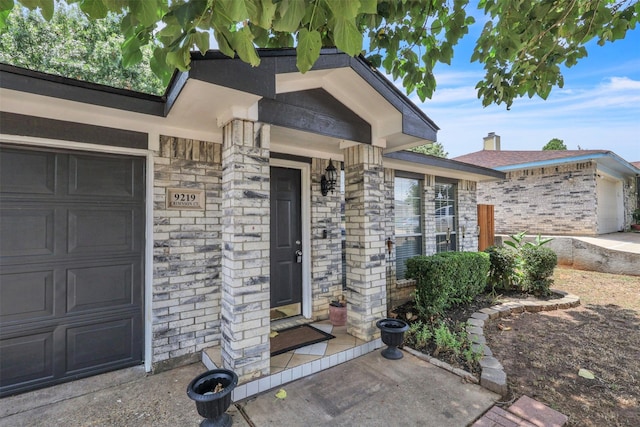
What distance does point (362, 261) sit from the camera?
3.67 m

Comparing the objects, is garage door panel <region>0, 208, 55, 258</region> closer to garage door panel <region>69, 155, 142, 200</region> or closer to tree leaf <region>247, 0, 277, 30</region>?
garage door panel <region>69, 155, 142, 200</region>

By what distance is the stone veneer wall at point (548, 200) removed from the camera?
9.49m

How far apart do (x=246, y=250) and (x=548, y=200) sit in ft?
37.7

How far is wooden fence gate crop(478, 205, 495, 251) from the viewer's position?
727 cm

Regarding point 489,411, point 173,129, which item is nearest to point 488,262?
point 489,411

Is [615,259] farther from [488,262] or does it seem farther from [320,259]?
[320,259]

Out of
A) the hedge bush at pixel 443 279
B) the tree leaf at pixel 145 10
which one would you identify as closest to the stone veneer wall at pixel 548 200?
the hedge bush at pixel 443 279

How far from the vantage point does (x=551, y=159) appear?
965 centimetres

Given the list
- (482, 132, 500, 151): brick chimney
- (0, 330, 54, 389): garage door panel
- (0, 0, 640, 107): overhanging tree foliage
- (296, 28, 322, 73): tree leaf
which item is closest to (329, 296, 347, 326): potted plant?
(0, 0, 640, 107): overhanging tree foliage

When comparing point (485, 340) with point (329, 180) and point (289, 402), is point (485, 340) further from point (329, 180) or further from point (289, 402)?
point (329, 180)

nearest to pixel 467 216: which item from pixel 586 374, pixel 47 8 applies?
pixel 586 374

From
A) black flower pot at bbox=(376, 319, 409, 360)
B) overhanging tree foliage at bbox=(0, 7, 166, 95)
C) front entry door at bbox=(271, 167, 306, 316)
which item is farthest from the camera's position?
overhanging tree foliage at bbox=(0, 7, 166, 95)

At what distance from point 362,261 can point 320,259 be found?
34.5 inches

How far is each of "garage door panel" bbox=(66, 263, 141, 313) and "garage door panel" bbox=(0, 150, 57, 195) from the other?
84cm
